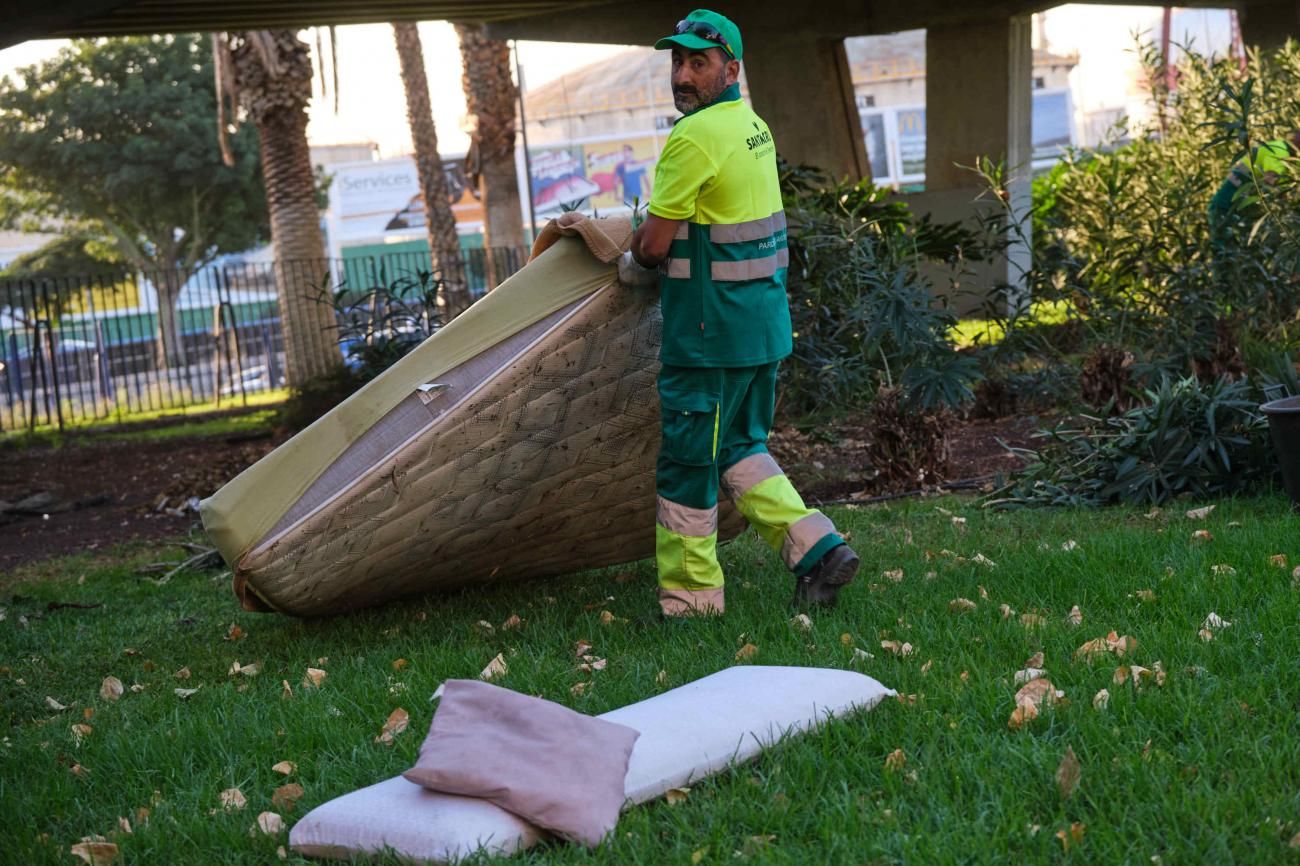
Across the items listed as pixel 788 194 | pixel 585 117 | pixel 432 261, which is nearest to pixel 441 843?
pixel 788 194

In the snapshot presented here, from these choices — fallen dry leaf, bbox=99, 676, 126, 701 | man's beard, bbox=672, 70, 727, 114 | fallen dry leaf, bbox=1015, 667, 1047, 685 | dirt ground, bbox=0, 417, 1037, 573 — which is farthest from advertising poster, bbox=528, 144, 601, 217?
fallen dry leaf, bbox=1015, 667, 1047, 685

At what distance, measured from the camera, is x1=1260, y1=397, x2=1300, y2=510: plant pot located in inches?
226

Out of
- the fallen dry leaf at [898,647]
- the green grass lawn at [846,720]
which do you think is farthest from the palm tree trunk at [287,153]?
the fallen dry leaf at [898,647]

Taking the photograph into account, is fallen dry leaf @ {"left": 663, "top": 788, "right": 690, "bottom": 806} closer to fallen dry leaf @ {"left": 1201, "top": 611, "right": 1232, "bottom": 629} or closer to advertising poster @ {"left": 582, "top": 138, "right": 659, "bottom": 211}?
fallen dry leaf @ {"left": 1201, "top": 611, "right": 1232, "bottom": 629}

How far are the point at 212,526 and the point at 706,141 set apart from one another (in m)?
2.09

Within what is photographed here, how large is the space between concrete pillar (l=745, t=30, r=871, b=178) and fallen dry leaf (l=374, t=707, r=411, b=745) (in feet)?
54.0

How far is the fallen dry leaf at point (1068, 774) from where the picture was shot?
2947mm

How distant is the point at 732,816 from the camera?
3.01 m

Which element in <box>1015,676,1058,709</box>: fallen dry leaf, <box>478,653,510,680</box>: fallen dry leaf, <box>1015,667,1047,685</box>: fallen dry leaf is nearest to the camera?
<box>1015,676,1058,709</box>: fallen dry leaf

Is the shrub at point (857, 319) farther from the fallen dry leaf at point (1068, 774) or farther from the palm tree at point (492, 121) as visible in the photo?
the palm tree at point (492, 121)

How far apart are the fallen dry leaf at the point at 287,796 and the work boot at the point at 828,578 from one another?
6.34 ft

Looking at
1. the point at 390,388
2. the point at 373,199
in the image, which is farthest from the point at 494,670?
the point at 373,199

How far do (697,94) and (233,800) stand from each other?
8.83 feet

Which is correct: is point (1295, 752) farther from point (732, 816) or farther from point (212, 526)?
point (212, 526)
